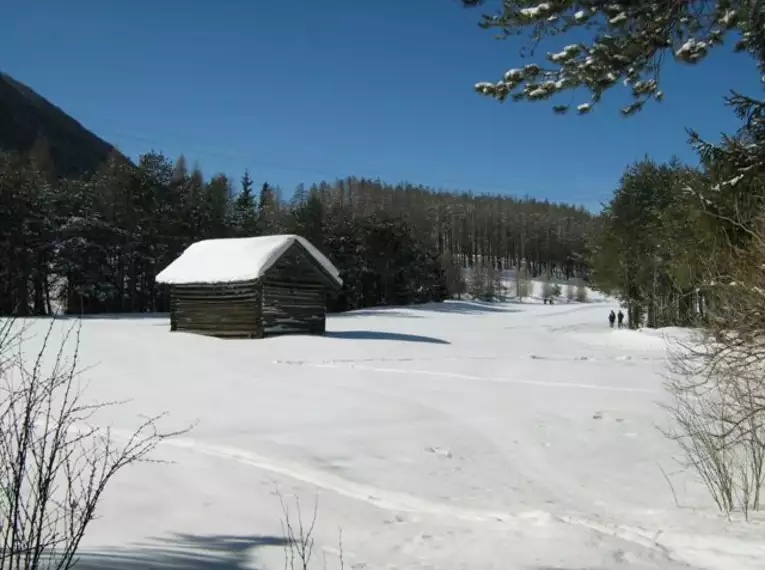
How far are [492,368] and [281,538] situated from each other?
15.0 metres

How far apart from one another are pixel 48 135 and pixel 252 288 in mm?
97666

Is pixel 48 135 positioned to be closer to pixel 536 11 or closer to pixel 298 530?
pixel 298 530

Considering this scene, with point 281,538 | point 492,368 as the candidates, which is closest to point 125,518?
point 281,538

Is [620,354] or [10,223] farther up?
[10,223]

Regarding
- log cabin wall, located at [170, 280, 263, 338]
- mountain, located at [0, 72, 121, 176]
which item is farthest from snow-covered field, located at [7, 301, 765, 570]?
mountain, located at [0, 72, 121, 176]

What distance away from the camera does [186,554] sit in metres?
4.95

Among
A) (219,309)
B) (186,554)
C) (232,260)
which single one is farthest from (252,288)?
(186,554)

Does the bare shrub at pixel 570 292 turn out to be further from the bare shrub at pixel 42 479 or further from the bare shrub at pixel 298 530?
the bare shrub at pixel 42 479

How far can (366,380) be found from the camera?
16641 millimetres

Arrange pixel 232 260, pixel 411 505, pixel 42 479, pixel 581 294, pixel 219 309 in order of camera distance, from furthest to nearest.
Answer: pixel 581 294, pixel 232 260, pixel 219 309, pixel 411 505, pixel 42 479

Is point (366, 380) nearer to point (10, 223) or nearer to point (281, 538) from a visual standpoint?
point (281, 538)

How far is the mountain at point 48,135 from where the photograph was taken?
97.2 metres

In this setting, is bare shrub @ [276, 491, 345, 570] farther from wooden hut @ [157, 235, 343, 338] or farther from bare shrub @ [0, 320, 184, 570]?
wooden hut @ [157, 235, 343, 338]

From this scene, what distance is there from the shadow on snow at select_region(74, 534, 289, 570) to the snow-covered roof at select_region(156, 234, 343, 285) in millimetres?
20517
